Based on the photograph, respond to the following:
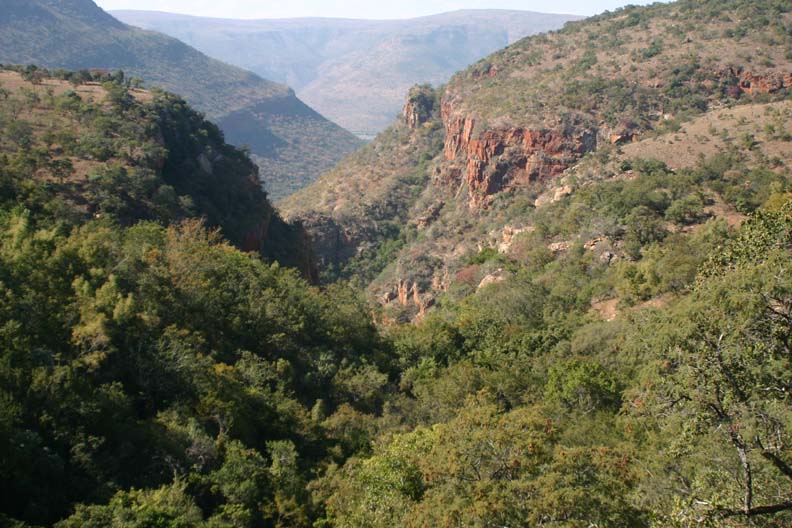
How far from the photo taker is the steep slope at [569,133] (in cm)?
4669

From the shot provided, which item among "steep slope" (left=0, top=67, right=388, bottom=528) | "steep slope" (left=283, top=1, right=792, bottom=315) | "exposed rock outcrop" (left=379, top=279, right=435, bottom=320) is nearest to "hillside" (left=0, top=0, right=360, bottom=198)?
"steep slope" (left=283, top=1, right=792, bottom=315)

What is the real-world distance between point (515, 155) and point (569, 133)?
5235 mm

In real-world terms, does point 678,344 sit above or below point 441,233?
above

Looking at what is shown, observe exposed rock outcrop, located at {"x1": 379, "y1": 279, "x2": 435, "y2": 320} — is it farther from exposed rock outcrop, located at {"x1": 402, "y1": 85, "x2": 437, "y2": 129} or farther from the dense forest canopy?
exposed rock outcrop, located at {"x1": 402, "y1": 85, "x2": 437, "y2": 129}

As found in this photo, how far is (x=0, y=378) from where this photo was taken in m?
14.4

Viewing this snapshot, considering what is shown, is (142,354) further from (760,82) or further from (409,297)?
(760,82)

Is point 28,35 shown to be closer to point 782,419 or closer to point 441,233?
point 441,233

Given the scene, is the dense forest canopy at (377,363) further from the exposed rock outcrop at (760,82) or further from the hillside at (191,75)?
the hillside at (191,75)

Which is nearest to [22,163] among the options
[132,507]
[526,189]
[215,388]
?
[215,388]

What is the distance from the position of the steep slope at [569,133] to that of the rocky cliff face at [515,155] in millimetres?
125

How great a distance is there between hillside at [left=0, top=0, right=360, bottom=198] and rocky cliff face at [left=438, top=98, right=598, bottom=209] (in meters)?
56.2

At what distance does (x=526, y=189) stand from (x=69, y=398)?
1865 inches

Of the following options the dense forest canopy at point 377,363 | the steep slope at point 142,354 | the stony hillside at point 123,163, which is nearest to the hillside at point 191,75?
the stony hillside at point 123,163

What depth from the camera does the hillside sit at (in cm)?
12538
